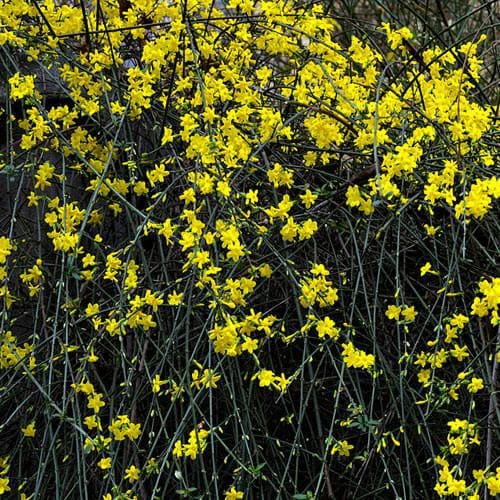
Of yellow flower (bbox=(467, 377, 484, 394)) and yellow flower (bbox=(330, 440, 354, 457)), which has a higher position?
yellow flower (bbox=(467, 377, 484, 394))

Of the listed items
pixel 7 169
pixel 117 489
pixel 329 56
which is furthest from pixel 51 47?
pixel 117 489

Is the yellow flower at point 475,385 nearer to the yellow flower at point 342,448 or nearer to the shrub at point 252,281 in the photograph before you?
the shrub at point 252,281

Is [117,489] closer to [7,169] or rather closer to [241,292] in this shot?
[241,292]

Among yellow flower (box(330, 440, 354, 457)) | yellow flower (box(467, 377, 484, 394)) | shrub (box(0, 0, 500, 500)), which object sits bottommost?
yellow flower (box(330, 440, 354, 457))

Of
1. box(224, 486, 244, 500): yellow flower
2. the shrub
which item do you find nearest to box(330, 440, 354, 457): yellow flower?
the shrub

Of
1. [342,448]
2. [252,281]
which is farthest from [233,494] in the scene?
[252,281]

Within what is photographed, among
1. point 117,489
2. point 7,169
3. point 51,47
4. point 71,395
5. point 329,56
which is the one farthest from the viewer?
point 329,56

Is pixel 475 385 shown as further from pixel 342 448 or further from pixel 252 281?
pixel 252 281

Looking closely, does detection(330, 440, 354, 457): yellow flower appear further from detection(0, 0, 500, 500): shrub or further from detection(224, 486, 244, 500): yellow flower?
detection(224, 486, 244, 500): yellow flower

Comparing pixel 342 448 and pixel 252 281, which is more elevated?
pixel 252 281

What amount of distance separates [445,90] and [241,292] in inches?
25.6

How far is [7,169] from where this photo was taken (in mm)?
1653

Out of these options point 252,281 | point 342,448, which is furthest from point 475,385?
point 252,281

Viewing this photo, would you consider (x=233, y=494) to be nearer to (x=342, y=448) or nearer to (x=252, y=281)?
(x=342, y=448)
